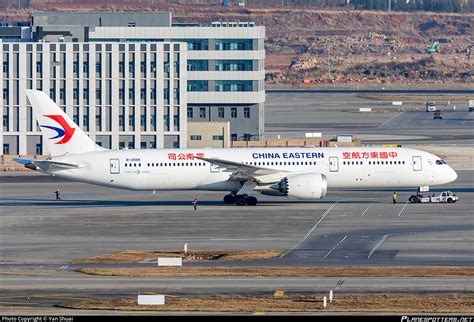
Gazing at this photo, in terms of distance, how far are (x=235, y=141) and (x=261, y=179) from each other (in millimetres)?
59722

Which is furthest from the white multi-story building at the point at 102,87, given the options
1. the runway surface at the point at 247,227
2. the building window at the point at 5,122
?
the runway surface at the point at 247,227

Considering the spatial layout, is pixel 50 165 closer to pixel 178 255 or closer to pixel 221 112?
pixel 178 255

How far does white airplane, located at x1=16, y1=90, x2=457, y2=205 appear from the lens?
3578 inches

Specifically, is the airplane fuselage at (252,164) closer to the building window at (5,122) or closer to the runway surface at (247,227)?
the runway surface at (247,227)

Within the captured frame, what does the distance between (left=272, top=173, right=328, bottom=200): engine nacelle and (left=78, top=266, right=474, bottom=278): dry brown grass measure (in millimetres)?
26586

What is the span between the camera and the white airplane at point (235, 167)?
90.9 metres

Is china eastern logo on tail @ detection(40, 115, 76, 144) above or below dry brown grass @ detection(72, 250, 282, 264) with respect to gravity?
above

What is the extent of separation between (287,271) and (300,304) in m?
9.98

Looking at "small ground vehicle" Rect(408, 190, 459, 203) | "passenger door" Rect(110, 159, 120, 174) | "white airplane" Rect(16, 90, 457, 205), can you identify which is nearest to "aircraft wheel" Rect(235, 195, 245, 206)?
"white airplane" Rect(16, 90, 457, 205)

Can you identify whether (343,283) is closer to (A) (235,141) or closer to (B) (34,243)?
(B) (34,243)

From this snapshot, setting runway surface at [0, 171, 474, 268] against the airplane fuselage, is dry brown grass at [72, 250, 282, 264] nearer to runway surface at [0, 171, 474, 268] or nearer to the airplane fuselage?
runway surface at [0, 171, 474, 268]

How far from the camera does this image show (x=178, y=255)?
68.3 meters

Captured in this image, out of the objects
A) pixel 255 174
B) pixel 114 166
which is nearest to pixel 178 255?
pixel 255 174

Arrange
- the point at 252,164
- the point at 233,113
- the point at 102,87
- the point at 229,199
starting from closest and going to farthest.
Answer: the point at 252,164 → the point at 229,199 → the point at 102,87 → the point at 233,113
